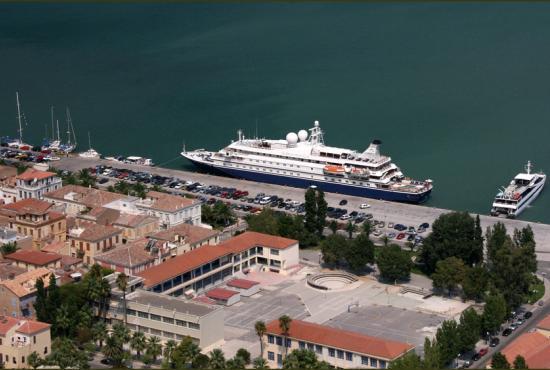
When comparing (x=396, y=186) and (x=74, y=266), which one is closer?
(x=74, y=266)

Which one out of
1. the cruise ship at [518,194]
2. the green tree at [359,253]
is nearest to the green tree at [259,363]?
the green tree at [359,253]

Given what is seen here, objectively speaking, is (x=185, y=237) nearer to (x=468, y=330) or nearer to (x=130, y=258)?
(x=130, y=258)

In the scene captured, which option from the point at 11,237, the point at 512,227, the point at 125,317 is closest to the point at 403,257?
the point at 512,227

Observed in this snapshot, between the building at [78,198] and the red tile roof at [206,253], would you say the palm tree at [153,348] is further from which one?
the building at [78,198]

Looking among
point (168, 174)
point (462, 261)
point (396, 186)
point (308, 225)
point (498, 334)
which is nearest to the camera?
point (498, 334)

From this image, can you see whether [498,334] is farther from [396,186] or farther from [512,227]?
[396,186]

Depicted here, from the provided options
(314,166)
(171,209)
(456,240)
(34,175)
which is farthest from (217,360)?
(314,166)

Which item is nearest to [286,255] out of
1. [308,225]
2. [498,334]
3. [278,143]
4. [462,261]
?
[308,225]

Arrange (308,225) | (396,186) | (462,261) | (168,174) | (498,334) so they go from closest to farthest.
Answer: (498,334)
(462,261)
(308,225)
(396,186)
(168,174)
